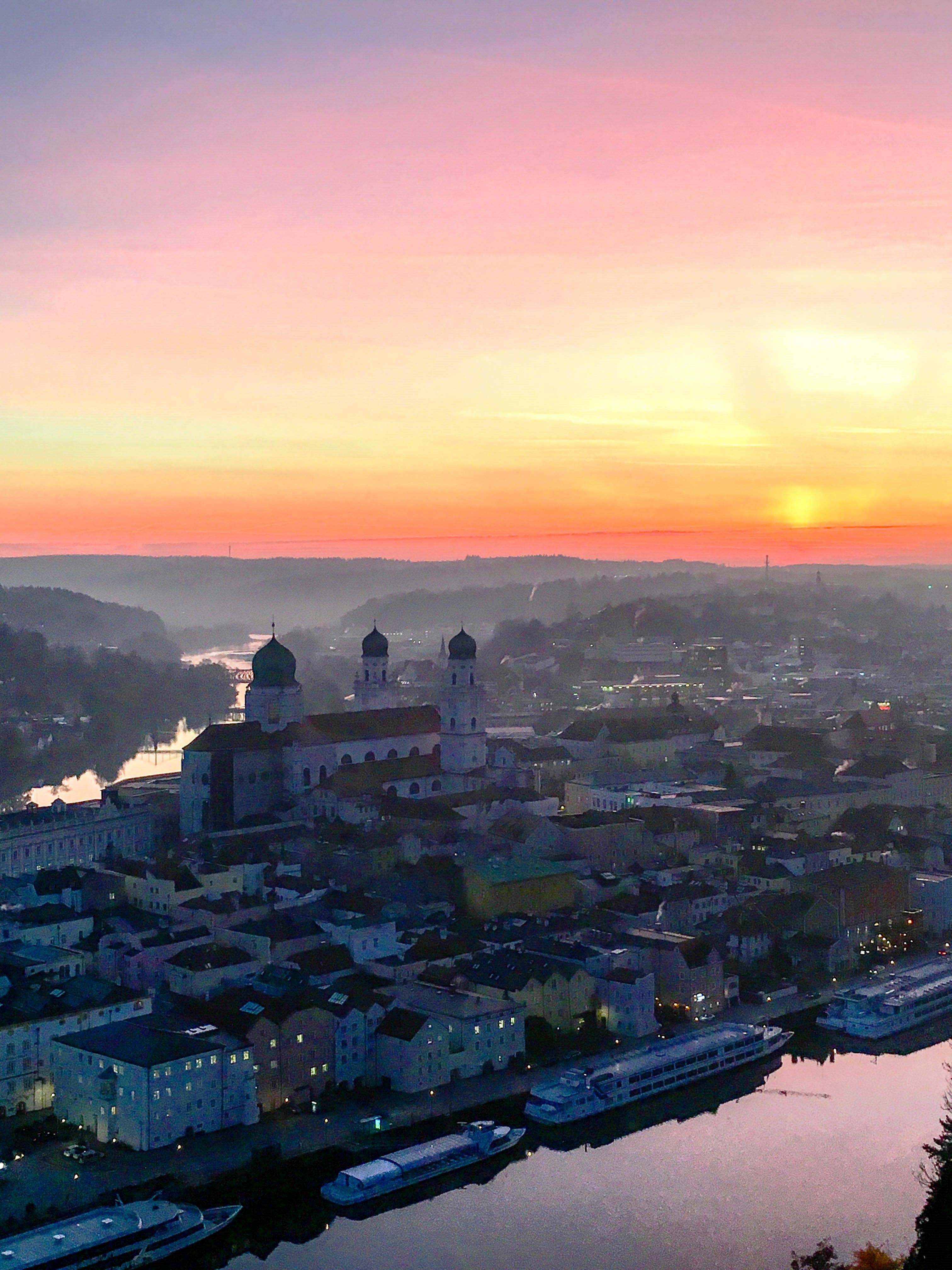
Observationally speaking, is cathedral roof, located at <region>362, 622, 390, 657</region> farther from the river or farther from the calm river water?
the calm river water

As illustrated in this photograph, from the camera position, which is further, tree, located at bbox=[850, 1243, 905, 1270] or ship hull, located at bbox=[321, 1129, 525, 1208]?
ship hull, located at bbox=[321, 1129, 525, 1208]

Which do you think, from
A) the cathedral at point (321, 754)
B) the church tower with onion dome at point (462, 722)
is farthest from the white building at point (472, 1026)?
the church tower with onion dome at point (462, 722)

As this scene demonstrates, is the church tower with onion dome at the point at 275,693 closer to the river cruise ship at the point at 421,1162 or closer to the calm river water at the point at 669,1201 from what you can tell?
the calm river water at the point at 669,1201

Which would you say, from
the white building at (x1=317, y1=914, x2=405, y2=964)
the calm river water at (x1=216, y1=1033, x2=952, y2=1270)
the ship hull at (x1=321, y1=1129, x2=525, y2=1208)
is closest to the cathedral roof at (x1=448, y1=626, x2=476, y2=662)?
the white building at (x1=317, y1=914, x2=405, y2=964)

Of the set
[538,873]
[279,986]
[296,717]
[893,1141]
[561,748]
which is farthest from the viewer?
[561,748]

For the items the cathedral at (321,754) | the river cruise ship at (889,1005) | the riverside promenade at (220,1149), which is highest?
the cathedral at (321,754)

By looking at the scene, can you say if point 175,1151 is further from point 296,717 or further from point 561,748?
point 561,748

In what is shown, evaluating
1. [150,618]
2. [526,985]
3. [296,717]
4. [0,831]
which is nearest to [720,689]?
[296,717]
